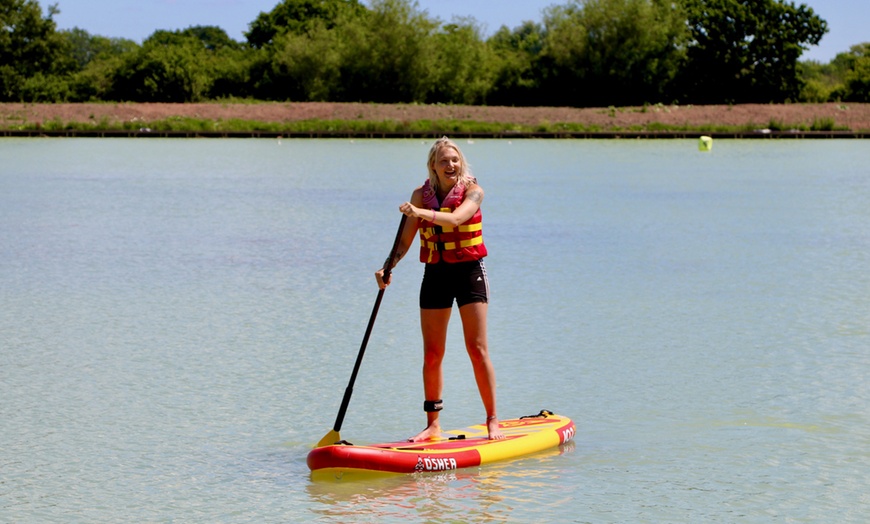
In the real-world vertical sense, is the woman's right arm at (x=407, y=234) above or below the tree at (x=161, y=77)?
below

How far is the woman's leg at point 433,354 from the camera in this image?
645 centimetres

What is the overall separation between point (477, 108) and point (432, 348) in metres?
53.9

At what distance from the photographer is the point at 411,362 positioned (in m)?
9.06

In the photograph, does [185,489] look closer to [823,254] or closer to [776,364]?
[776,364]

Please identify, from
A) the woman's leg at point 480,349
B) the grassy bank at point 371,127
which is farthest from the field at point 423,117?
the woman's leg at point 480,349

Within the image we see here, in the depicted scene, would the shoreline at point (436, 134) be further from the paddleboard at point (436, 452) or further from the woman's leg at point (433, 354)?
the woman's leg at point (433, 354)

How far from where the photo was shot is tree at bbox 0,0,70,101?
2820 inches

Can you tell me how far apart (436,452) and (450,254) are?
97 cm

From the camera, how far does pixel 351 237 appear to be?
16250 millimetres

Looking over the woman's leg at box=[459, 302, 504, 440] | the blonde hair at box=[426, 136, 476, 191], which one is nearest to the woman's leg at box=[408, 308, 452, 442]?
the woman's leg at box=[459, 302, 504, 440]

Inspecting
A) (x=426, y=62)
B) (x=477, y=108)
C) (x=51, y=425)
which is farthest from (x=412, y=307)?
(x=426, y=62)

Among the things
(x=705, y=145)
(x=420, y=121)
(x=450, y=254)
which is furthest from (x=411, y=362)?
(x=420, y=121)

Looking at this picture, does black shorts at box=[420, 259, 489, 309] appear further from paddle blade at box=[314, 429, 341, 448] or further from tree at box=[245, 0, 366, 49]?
tree at box=[245, 0, 366, 49]

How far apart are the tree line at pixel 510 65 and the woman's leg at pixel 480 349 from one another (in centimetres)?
6186
